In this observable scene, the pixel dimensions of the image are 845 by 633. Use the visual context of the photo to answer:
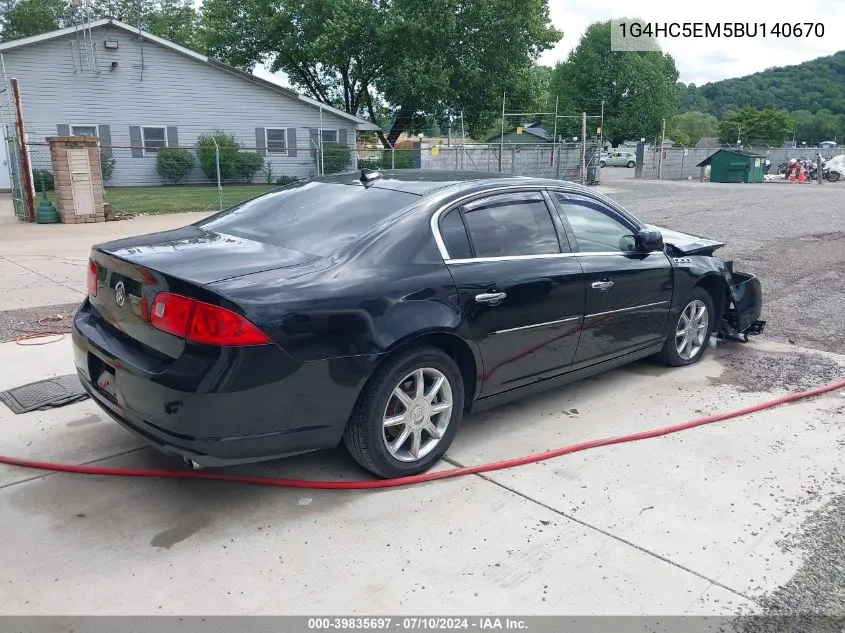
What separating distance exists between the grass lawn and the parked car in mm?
38306

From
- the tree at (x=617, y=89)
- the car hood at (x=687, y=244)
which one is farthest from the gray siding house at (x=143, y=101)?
the tree at (x=617, y=89)

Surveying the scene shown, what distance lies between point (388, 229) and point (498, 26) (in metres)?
29.9

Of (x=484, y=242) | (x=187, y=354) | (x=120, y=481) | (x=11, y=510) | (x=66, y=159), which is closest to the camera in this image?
(x=187, y=354)

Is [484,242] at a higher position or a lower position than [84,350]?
higher

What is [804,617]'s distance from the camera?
271 centimetres

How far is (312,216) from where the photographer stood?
13.0 ft

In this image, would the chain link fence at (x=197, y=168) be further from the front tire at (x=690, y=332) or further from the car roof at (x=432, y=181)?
the car roof at (x=432, y=181)

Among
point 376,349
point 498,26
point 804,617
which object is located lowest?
point 804,617

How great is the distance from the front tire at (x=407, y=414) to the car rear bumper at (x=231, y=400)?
0.12 meters

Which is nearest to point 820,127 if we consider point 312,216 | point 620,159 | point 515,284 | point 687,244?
point 620,159

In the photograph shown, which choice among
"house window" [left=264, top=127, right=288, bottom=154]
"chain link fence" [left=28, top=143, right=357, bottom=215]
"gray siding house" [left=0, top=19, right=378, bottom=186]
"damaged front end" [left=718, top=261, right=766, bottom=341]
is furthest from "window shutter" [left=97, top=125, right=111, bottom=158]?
"damaged front end" [left=718, top=261, right=766, bottom=341]

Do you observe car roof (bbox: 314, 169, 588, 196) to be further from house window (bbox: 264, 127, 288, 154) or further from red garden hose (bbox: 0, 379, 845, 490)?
house window (bbox: 264, 127, 288, 154)

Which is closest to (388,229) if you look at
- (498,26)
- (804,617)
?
(804,617)

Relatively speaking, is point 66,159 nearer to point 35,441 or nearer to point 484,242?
point 35,441
